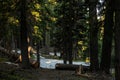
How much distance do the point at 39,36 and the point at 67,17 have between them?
201 inches

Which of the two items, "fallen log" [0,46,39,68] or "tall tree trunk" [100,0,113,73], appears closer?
"tall tree trunk" [100,0,113,73]

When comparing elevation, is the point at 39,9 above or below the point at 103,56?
above

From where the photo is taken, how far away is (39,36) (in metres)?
32.5

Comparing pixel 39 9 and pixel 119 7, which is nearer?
pixel 119 7

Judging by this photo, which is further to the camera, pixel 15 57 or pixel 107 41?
pixel 15 57

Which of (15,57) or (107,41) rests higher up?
(107,41)

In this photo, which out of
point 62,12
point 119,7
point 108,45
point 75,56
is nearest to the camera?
point 119,7

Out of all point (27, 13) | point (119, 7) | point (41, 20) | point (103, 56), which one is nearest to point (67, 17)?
point (41, 20)

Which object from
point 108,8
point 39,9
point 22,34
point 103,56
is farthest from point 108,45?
point 39,9

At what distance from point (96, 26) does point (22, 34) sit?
552 cm

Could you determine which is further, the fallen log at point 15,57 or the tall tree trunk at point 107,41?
the fallen log at point 15,57

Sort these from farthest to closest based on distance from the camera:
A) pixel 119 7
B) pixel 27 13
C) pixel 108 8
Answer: pixel 27 13, pixel 108 8, pixel 119 7

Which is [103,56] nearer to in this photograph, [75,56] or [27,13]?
[27,13]

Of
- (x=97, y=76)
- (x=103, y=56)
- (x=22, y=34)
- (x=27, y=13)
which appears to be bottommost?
(x=97, y=76)
